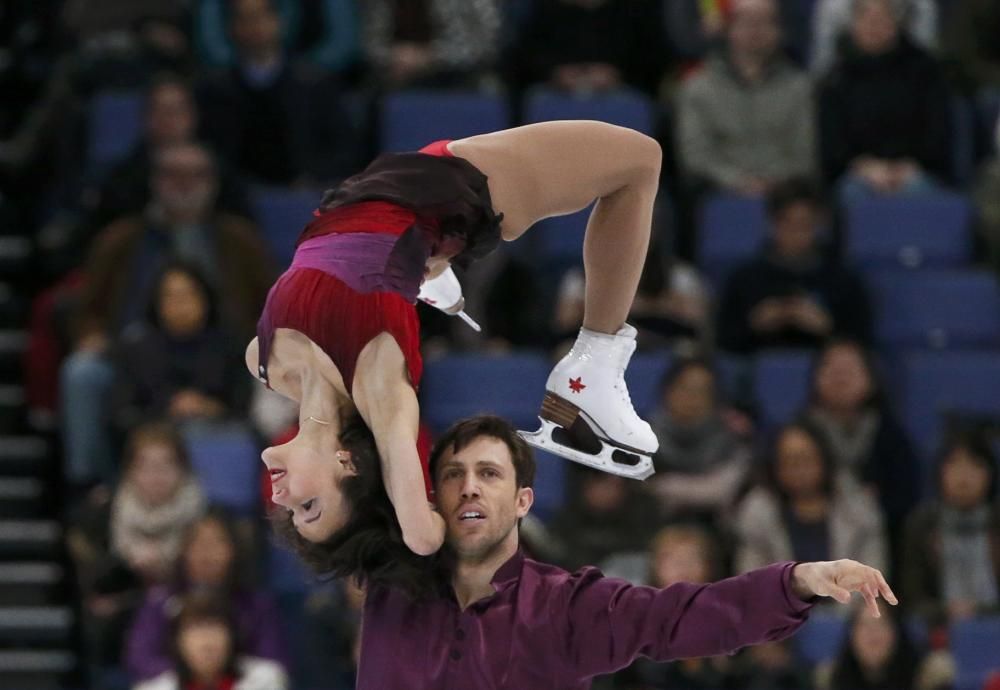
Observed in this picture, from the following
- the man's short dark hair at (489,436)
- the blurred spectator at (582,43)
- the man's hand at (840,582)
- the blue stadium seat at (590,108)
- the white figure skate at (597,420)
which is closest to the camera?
the man's hand at (840,582)

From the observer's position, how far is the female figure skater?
4.51m

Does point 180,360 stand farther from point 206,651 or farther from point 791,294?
point 791,294

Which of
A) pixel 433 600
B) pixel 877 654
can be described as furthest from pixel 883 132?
pixel 433 600

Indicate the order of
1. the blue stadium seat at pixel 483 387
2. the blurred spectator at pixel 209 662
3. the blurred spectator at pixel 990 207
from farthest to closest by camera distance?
the blurred spectator at pixel 990 207
the blue stadium seat at pixel 483 387
the blurred spectator at pixel 209 662

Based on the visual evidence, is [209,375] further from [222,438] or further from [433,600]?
[433,600]

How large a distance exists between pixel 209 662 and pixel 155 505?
0.83 metres

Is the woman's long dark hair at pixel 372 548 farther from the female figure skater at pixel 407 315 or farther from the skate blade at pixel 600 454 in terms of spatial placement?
the skate blade at pixel 600 454

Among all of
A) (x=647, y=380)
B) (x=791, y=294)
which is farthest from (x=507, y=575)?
(x=791, y=294)

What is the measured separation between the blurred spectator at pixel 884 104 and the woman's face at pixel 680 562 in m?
2.34

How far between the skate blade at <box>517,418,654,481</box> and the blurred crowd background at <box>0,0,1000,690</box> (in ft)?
7.17

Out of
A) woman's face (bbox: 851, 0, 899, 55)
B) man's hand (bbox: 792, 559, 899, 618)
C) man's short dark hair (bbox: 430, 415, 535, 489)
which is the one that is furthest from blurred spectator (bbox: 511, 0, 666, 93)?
man's hand (bbox: 792, 559, 899, 618)

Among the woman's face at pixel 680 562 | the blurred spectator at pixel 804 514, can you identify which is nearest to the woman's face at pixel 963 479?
the blurred spectator at pixel 804 514

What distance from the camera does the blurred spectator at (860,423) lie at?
26.2 feet

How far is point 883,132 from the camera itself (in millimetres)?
9102
